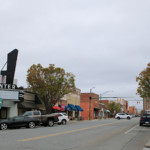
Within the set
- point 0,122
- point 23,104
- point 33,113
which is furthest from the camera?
point 23,104

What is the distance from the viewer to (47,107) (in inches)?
1576

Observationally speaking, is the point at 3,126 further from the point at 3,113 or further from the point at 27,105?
the point at 27,105

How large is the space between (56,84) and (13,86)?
6.55 m

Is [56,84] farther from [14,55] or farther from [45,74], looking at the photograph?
[14,55]

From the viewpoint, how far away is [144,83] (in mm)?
35469

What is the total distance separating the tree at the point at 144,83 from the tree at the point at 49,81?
997 cm

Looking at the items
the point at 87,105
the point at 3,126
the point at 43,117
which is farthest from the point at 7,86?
the point at 87,105

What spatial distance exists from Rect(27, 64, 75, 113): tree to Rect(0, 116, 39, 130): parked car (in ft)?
37.4

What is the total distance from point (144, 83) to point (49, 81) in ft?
45.0

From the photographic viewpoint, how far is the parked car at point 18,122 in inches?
982

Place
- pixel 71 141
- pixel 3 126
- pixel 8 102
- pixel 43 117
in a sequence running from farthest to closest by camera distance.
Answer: pixel 8 102 → pixel 43 117 → pixel 3 126 → pixel 71 141

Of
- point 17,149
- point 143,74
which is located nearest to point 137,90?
point 143,74

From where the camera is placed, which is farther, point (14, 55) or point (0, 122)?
point (14, 55)

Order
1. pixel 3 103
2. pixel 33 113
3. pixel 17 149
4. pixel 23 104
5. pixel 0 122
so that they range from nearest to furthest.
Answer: pixel 17 149 < pixel 0 122 < pixel 33 113 < pixel 3 103 < pixel 23 104
